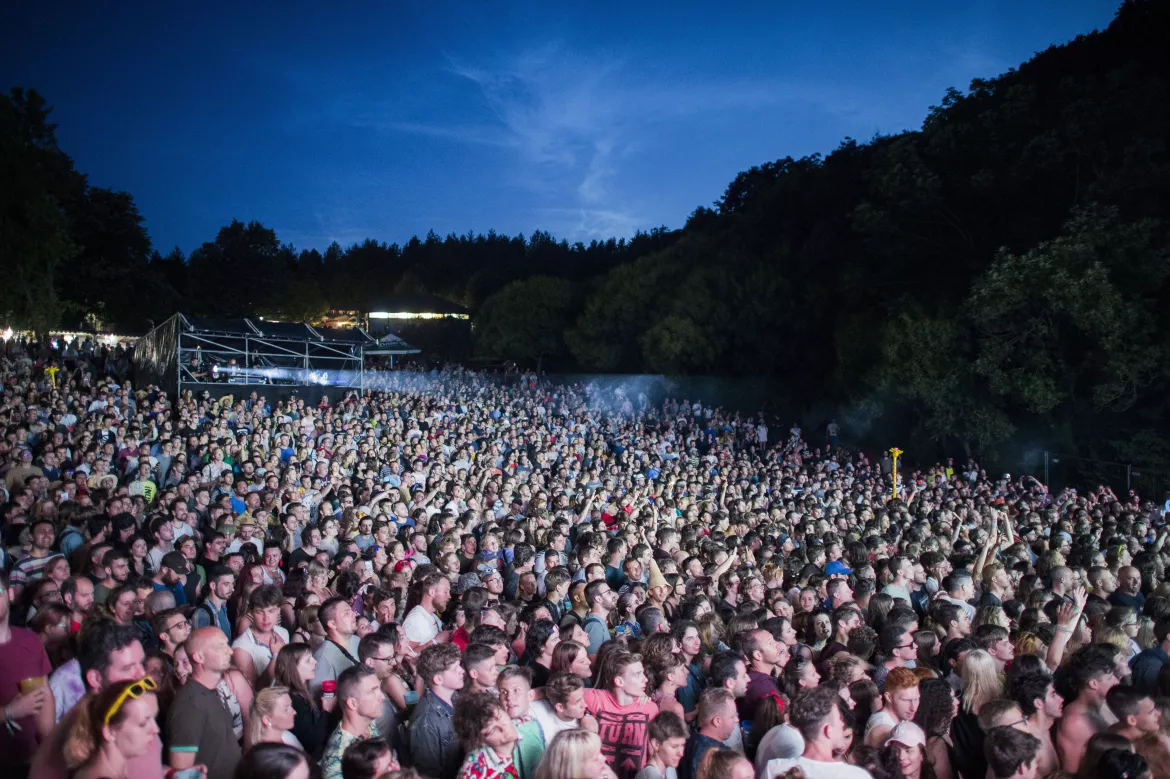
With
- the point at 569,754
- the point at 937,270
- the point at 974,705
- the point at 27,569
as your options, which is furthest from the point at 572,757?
the point at 937,270

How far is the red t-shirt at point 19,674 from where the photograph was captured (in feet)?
11.5

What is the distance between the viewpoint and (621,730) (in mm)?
3920

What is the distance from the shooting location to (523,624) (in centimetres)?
562

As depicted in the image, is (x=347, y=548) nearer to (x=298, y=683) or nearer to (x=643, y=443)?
(x=298, y=683)

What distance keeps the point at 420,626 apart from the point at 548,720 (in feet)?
6.12

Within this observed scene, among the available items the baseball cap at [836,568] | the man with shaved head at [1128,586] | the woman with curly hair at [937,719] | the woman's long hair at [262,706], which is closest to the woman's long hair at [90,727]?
the woman's long hair at [262,706]

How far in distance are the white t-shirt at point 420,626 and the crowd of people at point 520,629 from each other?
2 centimetres

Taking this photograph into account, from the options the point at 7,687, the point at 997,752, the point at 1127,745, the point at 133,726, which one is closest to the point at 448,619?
the point at 7,687

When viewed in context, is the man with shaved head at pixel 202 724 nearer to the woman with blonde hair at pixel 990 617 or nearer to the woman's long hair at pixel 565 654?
the woman's long hair at pixel 565 654

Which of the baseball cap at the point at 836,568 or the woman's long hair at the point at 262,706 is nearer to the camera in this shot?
the woman's long hair at the point at 262,706

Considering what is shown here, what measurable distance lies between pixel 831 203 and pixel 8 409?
2511 centimetres

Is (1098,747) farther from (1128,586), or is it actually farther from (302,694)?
(1128,586)

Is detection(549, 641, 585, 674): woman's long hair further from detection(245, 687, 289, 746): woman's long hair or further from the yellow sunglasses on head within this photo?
the yellow sunglasses on head

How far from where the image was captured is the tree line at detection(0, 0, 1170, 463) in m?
18.7
